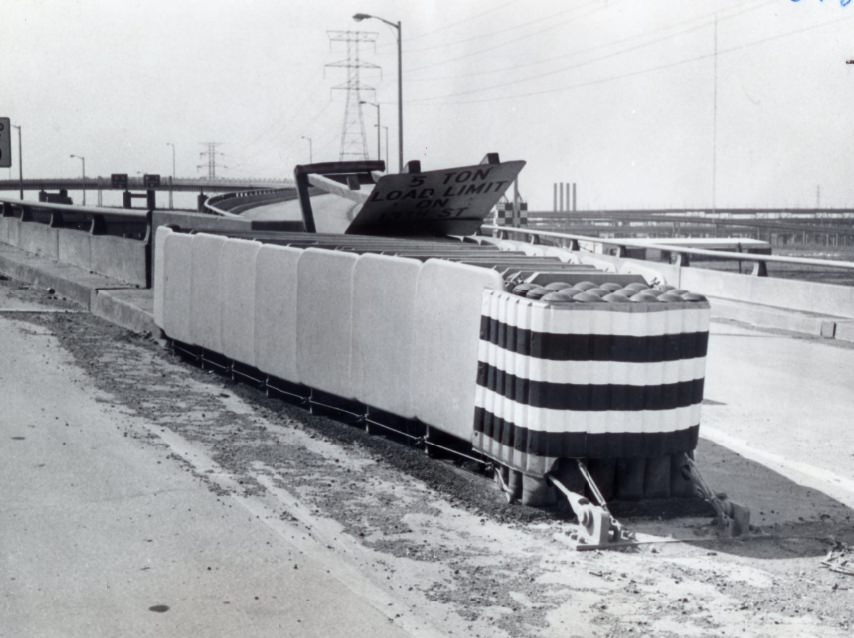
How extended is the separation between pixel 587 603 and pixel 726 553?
1230 mm

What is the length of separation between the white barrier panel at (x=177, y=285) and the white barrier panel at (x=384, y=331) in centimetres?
402

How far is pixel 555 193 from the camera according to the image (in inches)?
6329

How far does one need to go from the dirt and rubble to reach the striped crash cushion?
0.46m

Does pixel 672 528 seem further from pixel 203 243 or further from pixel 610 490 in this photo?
pixel 203 243

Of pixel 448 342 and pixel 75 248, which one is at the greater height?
pixel 75 248

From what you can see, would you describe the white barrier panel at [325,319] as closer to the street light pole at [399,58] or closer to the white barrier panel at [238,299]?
the white barrier panel at [238,299]

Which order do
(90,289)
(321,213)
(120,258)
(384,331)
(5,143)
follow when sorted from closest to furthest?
(384,331) < (90,289) < (120,258) < (5,143) < (321,213)

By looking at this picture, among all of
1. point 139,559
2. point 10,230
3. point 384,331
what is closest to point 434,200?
point 384,331

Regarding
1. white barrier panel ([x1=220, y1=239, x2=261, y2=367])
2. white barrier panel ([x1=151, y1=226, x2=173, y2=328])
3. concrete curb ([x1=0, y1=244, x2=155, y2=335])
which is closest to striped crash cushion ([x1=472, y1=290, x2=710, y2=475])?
white barrier panel ([x1=220, y1=239, x2=261, y2=367])

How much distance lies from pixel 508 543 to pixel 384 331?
268 centimetres

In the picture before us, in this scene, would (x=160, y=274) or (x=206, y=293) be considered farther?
(x=160, y=274)

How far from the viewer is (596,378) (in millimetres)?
6980

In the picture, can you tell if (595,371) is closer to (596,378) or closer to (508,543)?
(596,378)

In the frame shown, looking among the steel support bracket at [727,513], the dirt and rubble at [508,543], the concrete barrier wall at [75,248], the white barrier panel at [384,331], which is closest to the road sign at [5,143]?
the concrete barrier wall at [75,248]
